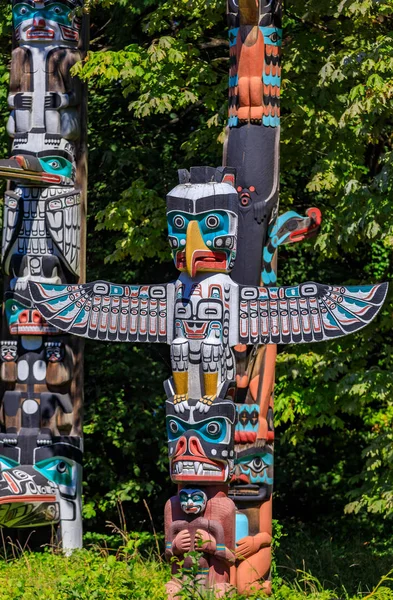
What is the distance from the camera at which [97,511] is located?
15.9 meters

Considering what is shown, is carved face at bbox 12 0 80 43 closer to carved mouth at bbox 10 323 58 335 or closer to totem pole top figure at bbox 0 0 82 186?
totem pole top figure at bbox 0 0 82 186

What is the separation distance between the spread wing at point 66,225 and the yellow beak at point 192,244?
3696 millimetres

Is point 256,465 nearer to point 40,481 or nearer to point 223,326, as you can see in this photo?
point 223,326

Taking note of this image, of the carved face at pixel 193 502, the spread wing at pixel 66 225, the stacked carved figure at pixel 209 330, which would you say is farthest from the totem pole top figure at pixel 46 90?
the carved face at pixel 193 502

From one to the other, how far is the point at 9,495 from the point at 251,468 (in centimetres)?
304

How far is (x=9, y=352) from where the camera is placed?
12102 mm

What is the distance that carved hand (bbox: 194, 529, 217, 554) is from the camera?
26.9 feet

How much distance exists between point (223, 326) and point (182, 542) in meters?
1.66

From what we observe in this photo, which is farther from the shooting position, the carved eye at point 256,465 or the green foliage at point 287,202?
the green foliage at point 287,202

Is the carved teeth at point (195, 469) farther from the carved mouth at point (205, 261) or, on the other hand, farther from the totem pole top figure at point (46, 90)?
the totem pole top figure at point (46, 90)

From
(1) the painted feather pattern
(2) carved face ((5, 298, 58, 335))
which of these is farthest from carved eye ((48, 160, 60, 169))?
(1) the painted feather pattern

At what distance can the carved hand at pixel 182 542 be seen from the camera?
27.2 ft

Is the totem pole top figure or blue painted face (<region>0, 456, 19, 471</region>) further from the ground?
the totem pole top figure

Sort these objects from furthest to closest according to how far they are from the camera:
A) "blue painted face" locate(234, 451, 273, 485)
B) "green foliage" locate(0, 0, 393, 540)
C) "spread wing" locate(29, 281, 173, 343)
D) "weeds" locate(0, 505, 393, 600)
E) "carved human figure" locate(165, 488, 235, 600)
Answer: "green foliage" locate(0, 0, 393, 540) < "blue painted face" locate(234, 451, 273, 485) < "spread wing" locate(29, 281, 173, 343) < "carved human figure" locate(165, 488, 235, 600) < "weeds" locate(0, 505, 393, 600)
